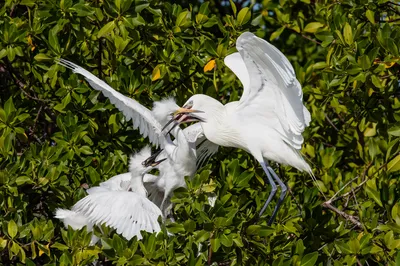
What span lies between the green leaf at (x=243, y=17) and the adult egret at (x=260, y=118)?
19cm

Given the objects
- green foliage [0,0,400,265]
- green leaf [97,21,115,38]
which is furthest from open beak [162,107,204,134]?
green leaf [97,21,115,38]

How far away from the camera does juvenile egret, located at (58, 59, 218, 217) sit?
4434mm

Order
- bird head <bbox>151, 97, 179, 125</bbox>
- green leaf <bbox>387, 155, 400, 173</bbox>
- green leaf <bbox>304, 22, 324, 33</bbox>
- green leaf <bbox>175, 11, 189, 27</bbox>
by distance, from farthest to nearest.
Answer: green leaf <bbox>304, 22, 324, 33</bbox> → green leaf <bbox>175, 11, 189, 27</bbox> → bird head <bbox>151, 97, 179, 125</bbox> → green leaf <bbox>387, 155, 400, 173</bbox>

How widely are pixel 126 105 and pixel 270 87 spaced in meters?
0.69

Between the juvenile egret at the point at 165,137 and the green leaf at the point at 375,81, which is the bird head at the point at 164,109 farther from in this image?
the green leaf at the point at 375,81

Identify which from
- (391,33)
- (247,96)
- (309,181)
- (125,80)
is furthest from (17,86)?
(391,33)

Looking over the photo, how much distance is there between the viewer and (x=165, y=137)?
15.4 ft

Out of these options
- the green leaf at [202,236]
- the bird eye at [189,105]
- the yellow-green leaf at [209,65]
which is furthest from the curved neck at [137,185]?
the green leaf at [202,236]

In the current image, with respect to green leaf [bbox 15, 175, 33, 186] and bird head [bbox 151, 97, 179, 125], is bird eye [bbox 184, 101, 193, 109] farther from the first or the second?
green leaf [bbox 15, 175, 33, 186]

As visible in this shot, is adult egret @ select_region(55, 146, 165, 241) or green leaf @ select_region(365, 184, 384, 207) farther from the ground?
green leaf @ select_region(365, 184, 384, 207)

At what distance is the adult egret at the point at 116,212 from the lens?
13.8 ft

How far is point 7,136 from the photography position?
13.7 ft

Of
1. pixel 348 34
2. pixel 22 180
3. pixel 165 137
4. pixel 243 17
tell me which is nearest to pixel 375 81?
pixel 348 34

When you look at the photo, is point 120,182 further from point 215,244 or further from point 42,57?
point 215,244
